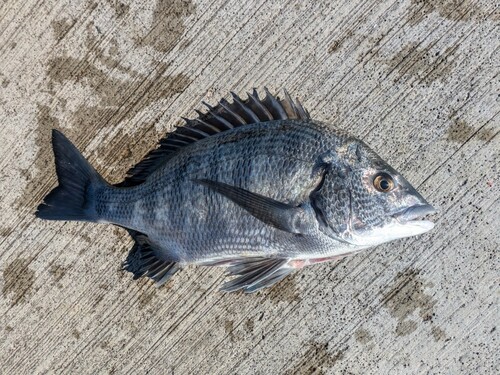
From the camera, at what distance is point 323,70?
2.52 m

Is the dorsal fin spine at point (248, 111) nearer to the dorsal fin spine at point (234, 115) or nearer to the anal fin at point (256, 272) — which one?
the dorsal fin spine at point (234, 115)

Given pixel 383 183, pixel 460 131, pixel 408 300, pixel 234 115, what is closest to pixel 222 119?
pixel 234 115

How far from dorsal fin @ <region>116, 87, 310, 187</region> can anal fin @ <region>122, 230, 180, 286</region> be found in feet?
1.14

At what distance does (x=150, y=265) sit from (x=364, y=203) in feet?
3.85

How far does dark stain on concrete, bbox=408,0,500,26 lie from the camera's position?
96.1 inches

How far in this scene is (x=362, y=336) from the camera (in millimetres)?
2566

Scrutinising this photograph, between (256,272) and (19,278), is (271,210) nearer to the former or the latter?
(256,272)

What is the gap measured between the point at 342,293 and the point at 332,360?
1.32ft

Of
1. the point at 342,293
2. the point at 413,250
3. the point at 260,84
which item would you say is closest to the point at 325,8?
the point at 260,84

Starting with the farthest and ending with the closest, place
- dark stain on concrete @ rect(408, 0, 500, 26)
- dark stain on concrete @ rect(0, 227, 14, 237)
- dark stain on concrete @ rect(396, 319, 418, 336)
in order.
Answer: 1. dark stain on concrete @ rect(0, 227, 14, 237)
2. dark stain on concrete @ rect(396, 319, 418, 336)
3. dark stain on concrete @ rect(408, 0, 500, 26)

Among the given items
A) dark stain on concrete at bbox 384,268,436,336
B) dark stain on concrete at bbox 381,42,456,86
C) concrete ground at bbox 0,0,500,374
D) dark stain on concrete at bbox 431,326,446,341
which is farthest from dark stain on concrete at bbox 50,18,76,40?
dark stain on concrete at bbox 431,326,446,341

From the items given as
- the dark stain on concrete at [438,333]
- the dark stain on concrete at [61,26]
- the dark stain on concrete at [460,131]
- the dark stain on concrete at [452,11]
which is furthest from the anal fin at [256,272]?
the dark stain on concrete at [61,26]

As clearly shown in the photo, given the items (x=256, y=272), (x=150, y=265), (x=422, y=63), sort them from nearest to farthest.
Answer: (x=256, y=272) → (x=150, y=265) → (x=422, y=63)

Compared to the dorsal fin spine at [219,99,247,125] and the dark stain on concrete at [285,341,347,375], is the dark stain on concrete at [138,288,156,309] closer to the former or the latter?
the dark stain on concrete at [285,341,347,375]
